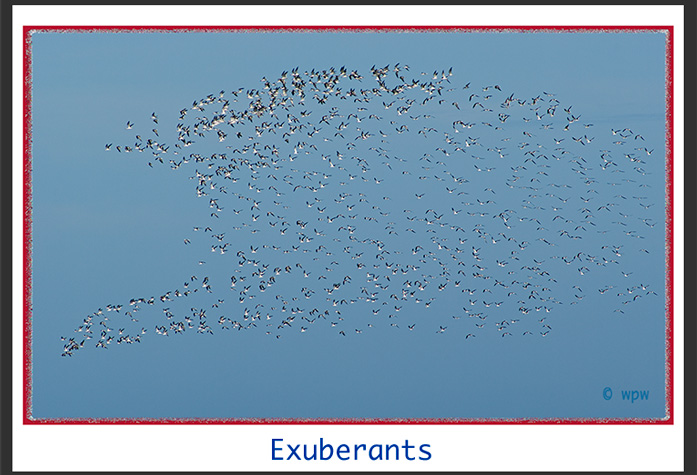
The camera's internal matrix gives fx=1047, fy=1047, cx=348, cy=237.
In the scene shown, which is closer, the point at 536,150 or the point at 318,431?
the point at 318,431

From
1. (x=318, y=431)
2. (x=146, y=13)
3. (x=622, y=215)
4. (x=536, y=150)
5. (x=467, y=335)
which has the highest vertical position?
(x=146, y=13)

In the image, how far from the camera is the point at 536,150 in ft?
24.7

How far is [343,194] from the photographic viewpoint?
744 centimetres

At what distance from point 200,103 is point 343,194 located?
1188 mm

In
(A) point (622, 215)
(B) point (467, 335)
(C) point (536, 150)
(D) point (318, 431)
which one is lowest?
(D) point (318, 431)

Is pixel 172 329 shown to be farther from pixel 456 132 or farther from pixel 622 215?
pixel 622 215

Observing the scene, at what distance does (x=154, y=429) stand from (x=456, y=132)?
294 cm

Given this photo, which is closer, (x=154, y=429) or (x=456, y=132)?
(x=154, y=429)

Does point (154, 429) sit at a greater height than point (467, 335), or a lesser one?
lesser

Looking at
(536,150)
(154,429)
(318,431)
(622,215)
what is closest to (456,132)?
(536,150)

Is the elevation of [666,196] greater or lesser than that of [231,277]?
greater
